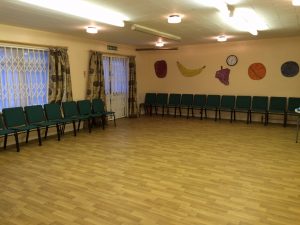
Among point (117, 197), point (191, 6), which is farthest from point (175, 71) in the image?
point (117, 197)

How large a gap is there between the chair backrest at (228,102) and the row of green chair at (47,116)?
345 centimetres

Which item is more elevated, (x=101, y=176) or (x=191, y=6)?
(x=191, y=6)

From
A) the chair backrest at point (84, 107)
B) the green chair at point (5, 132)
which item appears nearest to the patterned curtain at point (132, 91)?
the chair backrest at point (84, 107)

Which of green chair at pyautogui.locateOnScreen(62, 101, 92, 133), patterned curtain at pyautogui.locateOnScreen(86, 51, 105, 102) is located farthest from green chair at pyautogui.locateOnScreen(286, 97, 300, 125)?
green chair at pyautogui.locateOnScreen(62, 101, 92, 133)

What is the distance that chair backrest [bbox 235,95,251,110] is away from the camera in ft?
23.4

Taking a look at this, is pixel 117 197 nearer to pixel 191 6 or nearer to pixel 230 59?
pixel 191 6

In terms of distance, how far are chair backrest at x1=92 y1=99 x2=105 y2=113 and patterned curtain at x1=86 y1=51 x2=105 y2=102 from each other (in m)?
0.18

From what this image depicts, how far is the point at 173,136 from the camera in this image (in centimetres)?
564

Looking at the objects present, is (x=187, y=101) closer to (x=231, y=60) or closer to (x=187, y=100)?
(x=187, y=100)

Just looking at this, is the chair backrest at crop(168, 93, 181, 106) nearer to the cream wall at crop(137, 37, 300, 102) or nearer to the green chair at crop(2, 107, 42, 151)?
the cream wall at crop(137, 37, 300, 102)

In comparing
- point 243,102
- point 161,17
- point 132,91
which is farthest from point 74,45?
point 243,102

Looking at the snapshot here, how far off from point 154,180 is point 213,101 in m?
4.93

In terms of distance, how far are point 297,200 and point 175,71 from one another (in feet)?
20.9

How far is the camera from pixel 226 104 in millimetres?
7461
